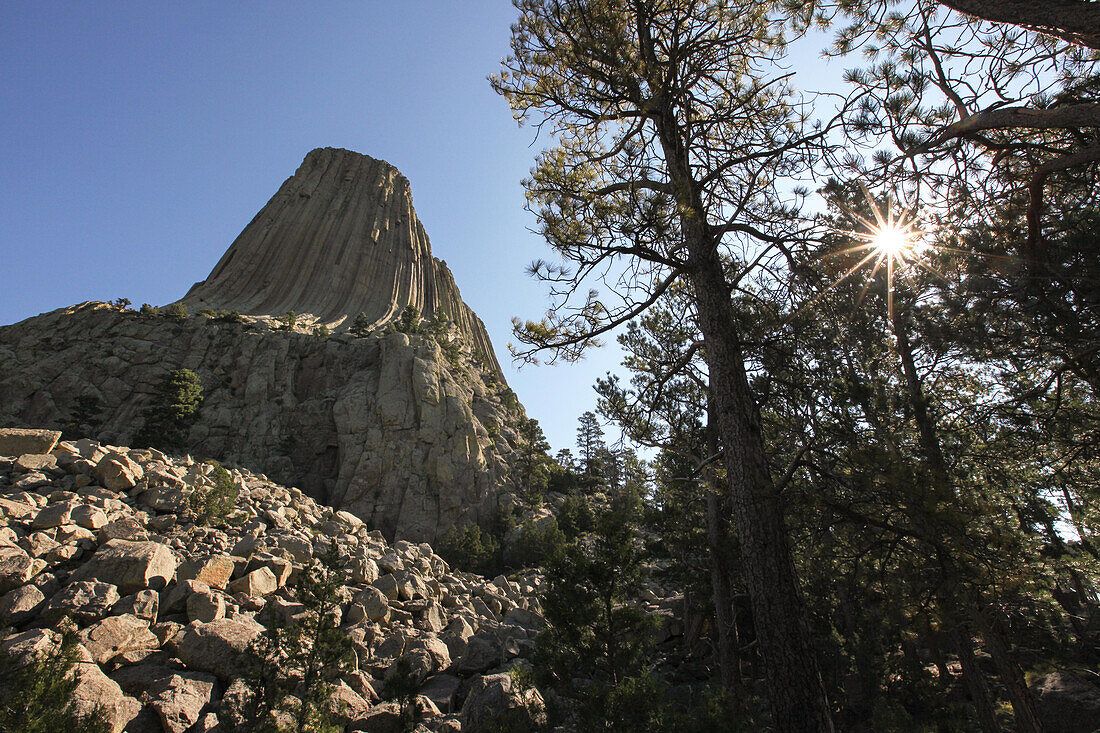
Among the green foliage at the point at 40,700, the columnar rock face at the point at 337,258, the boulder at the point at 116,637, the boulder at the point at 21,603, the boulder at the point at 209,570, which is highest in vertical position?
the columnar rock face at the point at 337,258

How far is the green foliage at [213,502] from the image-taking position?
11344 millimetres

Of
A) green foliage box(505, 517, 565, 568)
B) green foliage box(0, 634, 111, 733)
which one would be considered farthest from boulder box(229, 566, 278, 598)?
green foliage box(505, 517, 565, 568)

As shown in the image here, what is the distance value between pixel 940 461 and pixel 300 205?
67.7 metres

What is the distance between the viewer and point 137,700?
225 inches

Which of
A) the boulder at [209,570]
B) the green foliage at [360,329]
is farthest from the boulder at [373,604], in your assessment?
the green foliage at [360,329]

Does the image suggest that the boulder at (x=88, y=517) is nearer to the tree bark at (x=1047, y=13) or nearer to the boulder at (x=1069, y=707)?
the tree bark at (x=1047, y=13)

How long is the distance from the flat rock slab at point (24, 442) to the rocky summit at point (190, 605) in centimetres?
3

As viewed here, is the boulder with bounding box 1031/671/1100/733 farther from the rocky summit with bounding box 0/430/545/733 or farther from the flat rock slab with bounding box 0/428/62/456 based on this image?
the flat rock slab with bounding box 0/428/62/456

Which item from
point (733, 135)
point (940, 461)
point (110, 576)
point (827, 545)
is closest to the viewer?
point (827, 545)

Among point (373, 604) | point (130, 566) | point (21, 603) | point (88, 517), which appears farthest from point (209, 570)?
point (373, 604)

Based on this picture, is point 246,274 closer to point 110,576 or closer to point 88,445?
point 88,445

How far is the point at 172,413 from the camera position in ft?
97.1

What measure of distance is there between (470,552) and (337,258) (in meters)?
43.5

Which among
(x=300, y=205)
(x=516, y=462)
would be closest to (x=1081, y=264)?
(x=516, y=462)
